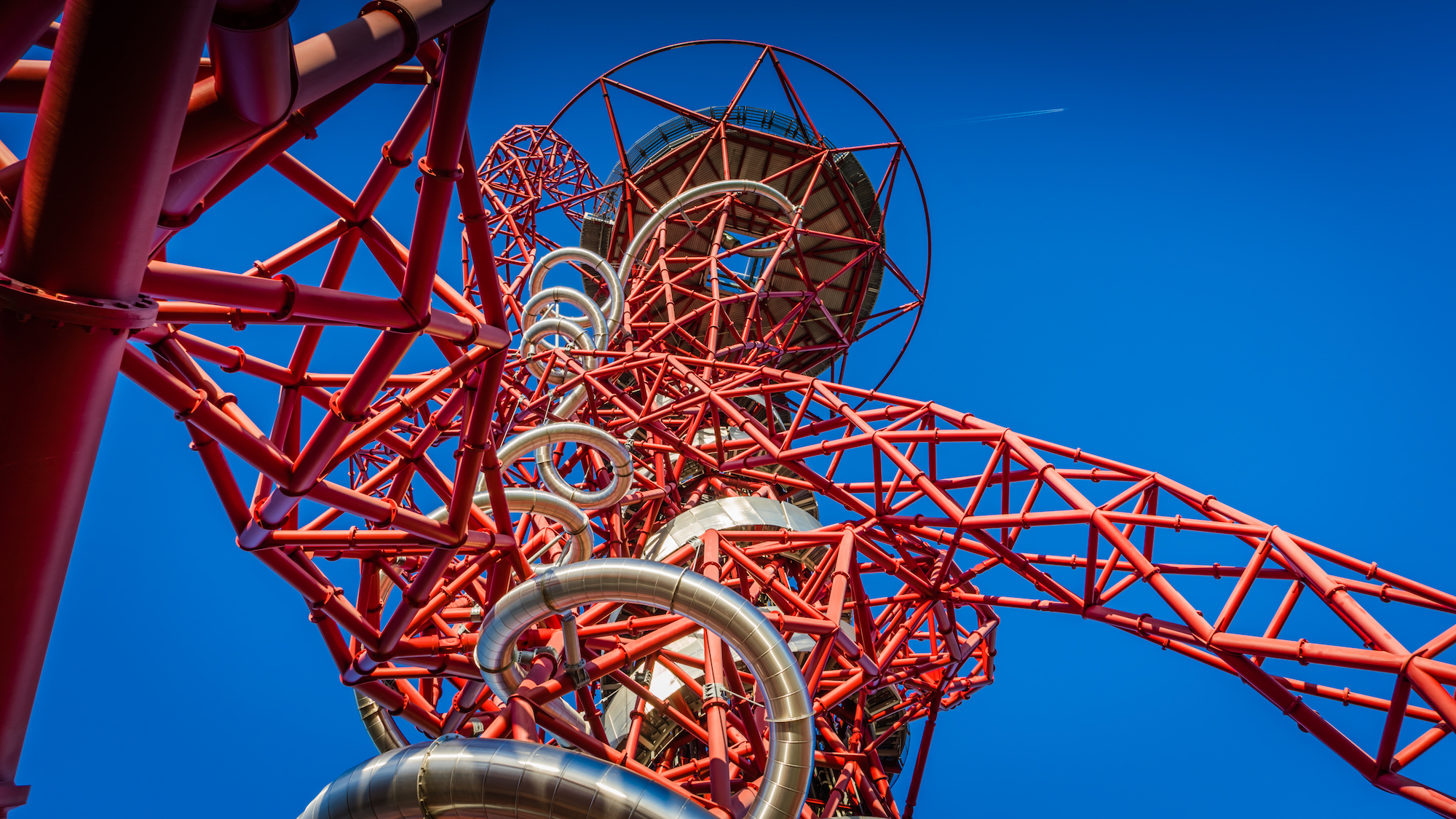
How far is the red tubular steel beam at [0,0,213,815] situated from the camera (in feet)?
11.3

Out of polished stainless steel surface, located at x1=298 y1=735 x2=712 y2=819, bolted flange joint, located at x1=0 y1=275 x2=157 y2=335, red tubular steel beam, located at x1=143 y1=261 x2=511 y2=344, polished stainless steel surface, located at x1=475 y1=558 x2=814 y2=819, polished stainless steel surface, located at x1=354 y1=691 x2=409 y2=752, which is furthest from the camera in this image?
polished stainless steel surface, located at x1=354 y1=691 x2=409 y2=752

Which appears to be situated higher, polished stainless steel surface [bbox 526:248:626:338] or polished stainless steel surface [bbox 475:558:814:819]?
polished stainless steel surface [bbox 526:248:626:338]

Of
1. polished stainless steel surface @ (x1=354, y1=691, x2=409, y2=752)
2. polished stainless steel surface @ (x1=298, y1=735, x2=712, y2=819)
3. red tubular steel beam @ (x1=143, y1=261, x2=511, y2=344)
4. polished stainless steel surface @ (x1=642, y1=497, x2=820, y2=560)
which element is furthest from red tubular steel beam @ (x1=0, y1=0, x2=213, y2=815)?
polished stainless steel surface @ (x1=642, y1=497, x2=820, y2=560)

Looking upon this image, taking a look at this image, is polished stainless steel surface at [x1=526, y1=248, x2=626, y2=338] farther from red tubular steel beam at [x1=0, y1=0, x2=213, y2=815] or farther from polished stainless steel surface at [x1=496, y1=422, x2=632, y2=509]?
red tubular steel beam at [x1=0, y1=0, x2=213, y2=815]

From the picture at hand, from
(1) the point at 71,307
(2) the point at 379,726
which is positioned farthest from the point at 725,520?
(1) the point at 71,307

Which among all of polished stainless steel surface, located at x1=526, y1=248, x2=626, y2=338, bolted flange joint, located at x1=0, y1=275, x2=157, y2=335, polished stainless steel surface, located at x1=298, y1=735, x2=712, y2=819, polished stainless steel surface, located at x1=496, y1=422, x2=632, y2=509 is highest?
polished stainless steel surface, located at x1=526, y1=248, x2=626, y2=338

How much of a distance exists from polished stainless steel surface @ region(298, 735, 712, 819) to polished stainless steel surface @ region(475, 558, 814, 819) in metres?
1.59

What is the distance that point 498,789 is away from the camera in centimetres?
799

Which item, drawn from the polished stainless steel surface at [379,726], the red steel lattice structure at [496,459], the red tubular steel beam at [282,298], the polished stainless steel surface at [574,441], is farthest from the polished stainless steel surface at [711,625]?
the polished stainless steel surface at [379,726]

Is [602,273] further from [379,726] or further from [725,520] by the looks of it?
[379,726]

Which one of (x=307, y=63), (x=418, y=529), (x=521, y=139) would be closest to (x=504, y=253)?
(x=521, y=139)

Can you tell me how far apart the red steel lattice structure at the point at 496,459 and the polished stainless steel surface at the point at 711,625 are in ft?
1.51

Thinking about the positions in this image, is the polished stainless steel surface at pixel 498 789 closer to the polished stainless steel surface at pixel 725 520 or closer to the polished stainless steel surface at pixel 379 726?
the polished stainless steel surface at pixel 379 726

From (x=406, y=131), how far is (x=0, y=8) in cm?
369
